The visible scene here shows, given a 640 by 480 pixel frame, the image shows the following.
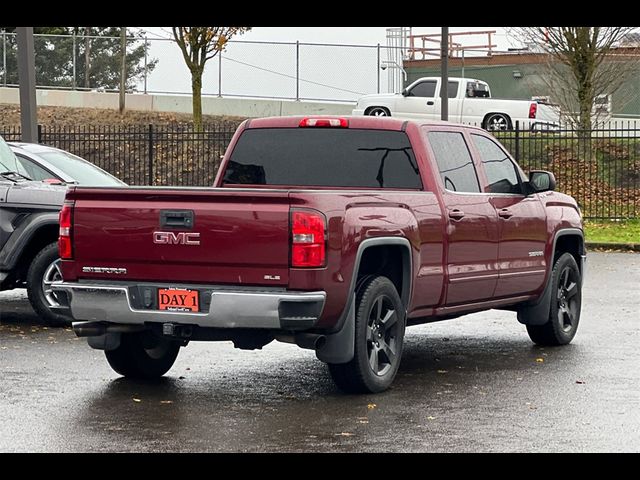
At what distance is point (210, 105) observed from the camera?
4128cm

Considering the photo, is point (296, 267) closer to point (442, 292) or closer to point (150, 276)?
point (150, 276)

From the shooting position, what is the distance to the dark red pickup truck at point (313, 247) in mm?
8453

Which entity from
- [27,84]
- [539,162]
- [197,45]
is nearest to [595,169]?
[539,162]

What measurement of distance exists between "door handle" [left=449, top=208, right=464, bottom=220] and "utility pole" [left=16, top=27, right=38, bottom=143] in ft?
31.7

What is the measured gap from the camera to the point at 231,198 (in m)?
8.56

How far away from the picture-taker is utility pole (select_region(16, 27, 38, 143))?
18.3 metres

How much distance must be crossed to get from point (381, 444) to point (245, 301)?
4.79 ft

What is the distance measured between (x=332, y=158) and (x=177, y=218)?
1.94 meters

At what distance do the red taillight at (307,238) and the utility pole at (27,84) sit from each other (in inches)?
420

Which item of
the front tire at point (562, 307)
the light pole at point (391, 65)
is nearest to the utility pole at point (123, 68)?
the light pole at point (391, 65)

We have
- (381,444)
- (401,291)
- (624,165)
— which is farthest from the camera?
(624,165)

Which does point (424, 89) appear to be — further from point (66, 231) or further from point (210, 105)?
point (66, 231)

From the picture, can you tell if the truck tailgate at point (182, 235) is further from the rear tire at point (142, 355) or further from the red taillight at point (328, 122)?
the red taillight at point (328, 122)
